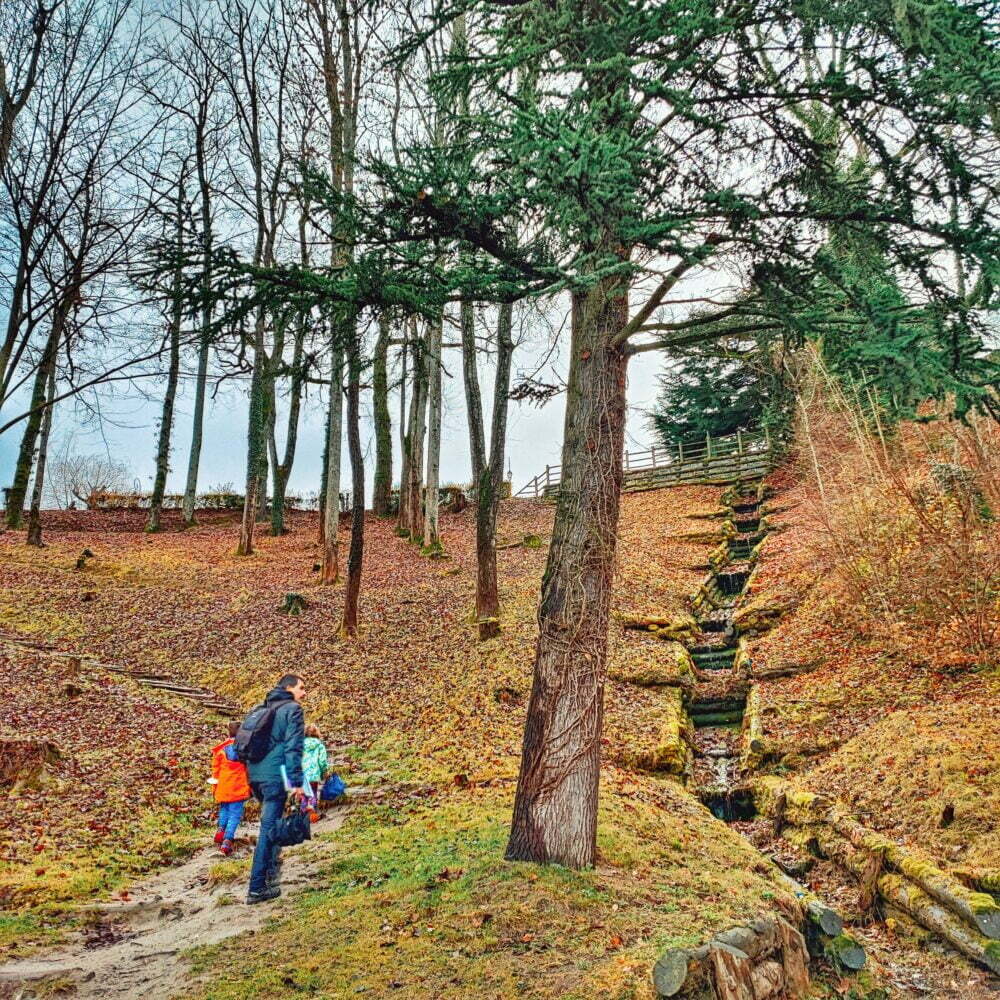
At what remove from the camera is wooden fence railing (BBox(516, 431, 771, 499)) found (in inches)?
973

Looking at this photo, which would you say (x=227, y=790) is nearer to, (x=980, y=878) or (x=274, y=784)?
(x=274, y=784)

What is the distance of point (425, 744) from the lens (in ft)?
28.9

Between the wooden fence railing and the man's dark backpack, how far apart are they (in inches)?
812

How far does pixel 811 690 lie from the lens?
942cm

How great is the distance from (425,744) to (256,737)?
159 inches

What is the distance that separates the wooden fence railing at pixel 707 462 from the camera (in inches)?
973

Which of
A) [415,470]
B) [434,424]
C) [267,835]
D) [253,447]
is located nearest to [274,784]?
[267,835]

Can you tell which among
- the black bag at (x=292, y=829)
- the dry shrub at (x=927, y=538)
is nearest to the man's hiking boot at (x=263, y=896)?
the black bag at (x=292, y=829)

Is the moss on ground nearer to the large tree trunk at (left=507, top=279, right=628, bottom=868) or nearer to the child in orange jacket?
the large tree trunk at (left=507, top=279, right=628, bottom=868)

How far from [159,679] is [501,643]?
18.7 ft

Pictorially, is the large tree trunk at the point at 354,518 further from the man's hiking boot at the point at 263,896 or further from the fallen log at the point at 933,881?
the fallen log at the point at 933,881

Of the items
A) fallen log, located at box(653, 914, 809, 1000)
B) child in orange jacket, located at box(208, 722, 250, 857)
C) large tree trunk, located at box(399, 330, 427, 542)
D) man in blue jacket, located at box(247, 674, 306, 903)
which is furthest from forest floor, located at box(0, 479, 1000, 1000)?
large tree trunk, located at box(399, 330, 427, 542)

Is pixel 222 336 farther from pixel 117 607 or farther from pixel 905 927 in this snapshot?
pixel 117 607

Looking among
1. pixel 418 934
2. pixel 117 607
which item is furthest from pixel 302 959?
pixel 117 607
